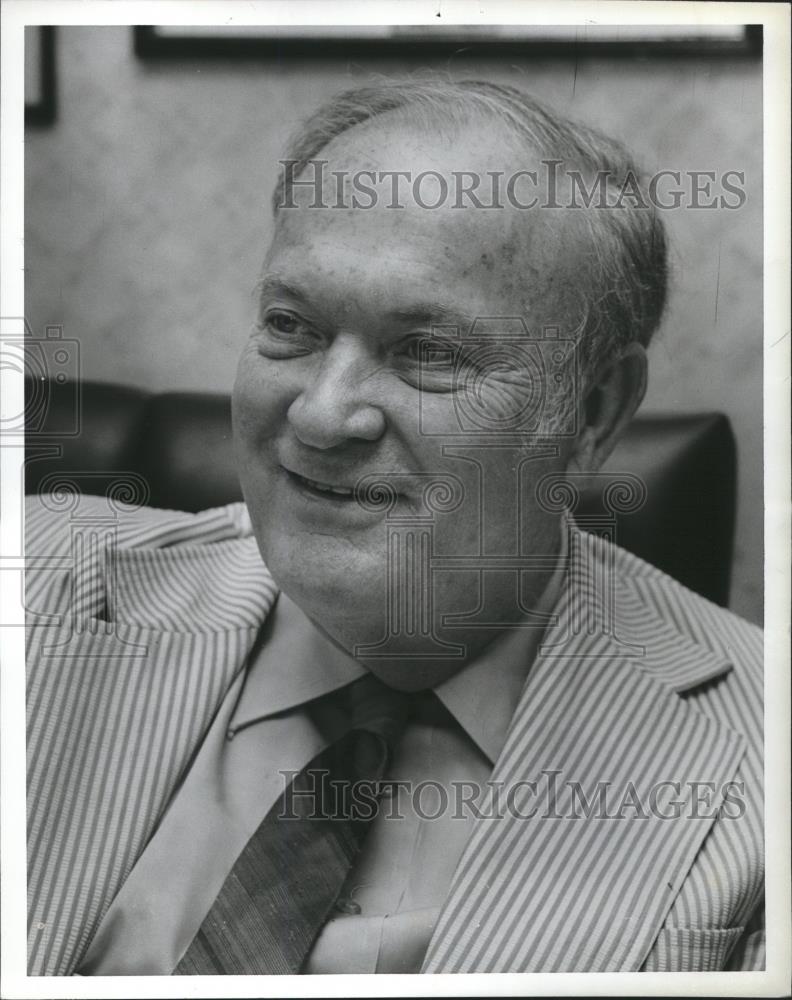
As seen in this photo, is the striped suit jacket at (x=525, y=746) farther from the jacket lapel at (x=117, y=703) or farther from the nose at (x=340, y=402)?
the nose at (x=340, y=402)

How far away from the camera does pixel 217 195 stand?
51.4 inches

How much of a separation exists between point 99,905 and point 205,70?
101 cm

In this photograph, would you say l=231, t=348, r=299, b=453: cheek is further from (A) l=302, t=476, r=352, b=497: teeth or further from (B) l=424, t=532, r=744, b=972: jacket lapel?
(B) l=424, t=532, r=744, b=972: jacket lapel

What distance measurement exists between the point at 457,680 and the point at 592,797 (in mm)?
219

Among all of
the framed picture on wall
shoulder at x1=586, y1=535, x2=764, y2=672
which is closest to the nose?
shoulder at x1=586, y1=535, x2=764, y2=672

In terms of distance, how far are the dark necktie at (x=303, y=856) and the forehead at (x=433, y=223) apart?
0.49 metres

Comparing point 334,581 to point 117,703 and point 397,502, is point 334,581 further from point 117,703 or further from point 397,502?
point 117,703

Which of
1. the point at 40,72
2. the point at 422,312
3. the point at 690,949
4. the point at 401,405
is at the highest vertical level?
the point at 40,72

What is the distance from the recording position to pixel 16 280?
52.3 inches

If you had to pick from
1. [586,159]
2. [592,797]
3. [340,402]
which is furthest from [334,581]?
[586,159]

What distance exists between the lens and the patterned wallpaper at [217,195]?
1302mm

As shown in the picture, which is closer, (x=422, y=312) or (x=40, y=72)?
(x=422, y=312)

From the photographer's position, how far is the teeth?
1.25 meters

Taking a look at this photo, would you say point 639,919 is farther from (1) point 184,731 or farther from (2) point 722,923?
(1) point 184,731
